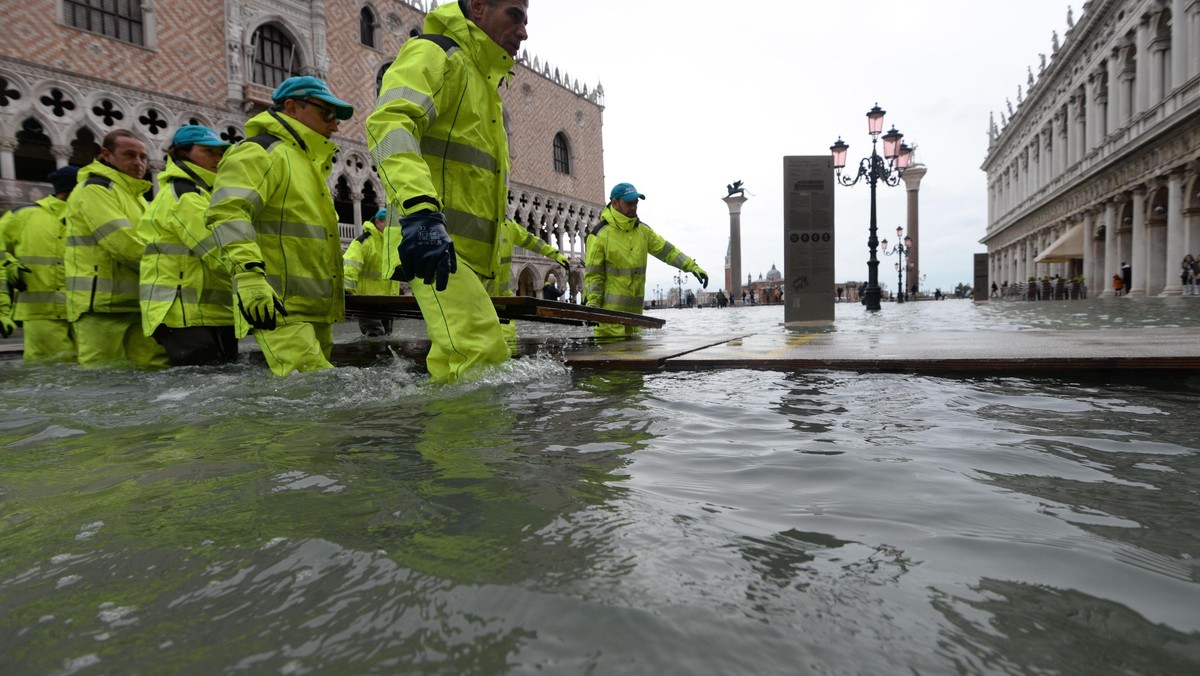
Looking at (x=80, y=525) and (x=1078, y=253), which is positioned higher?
(x=1078, y=253)

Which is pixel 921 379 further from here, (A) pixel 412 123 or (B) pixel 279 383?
(B) pixel 279 383

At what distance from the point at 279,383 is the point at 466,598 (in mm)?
3062

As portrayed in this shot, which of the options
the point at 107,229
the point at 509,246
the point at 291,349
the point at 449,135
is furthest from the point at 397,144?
the point at 107,229

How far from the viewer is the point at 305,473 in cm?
172

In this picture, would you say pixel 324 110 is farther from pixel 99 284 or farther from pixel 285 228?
pixel 99 284

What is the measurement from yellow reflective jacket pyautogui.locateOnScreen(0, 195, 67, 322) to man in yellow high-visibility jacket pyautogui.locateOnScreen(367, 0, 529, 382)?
17.7 feet

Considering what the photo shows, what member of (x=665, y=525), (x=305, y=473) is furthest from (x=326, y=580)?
(x=305, y=473)

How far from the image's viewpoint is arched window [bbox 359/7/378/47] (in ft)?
83.0

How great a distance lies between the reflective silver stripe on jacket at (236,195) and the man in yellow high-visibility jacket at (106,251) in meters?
2.02

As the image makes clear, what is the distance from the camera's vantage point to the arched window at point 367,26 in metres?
25.3

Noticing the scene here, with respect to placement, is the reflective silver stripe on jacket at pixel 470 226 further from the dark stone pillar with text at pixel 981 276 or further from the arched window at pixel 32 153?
the dark stone pillar with text at pixel 981 276

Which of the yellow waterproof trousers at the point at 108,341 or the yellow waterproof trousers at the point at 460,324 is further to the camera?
the yellow waterproof trousers at the point at 108,341

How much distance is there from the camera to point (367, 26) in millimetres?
25625

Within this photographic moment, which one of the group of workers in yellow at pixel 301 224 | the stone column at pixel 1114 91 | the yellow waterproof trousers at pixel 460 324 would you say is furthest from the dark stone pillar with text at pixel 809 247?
the stone column at pixel 1114 91
